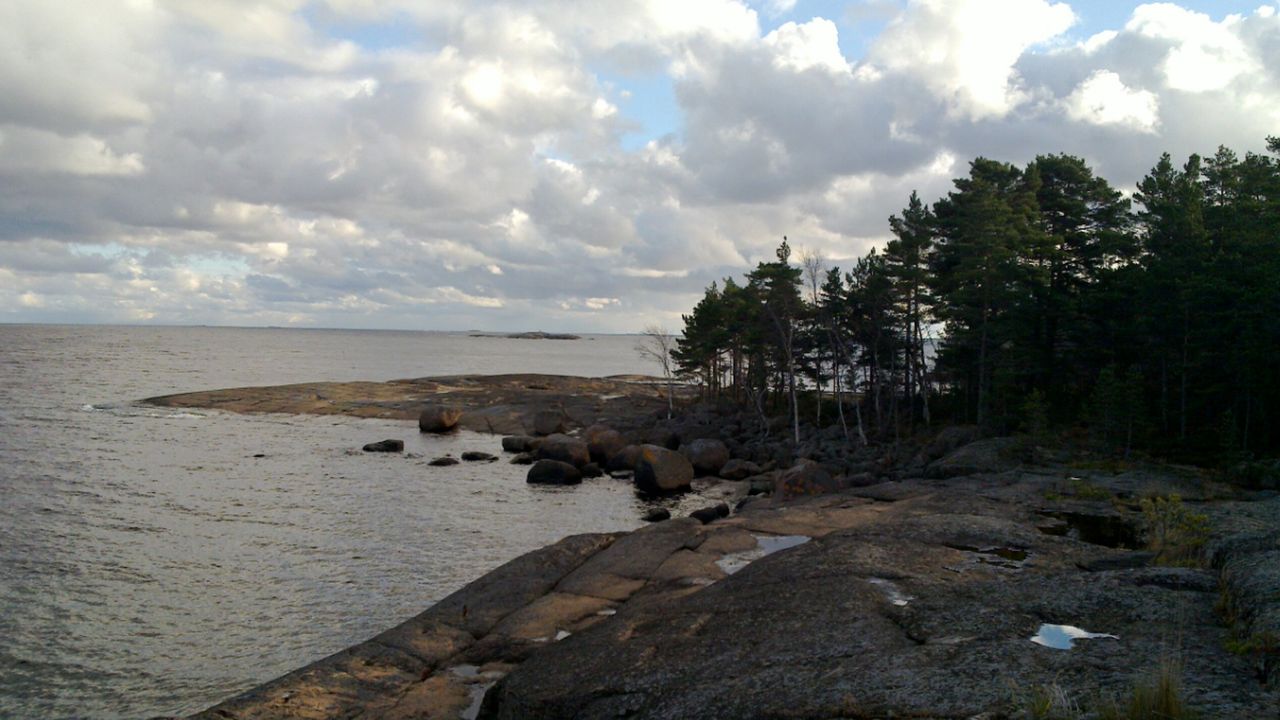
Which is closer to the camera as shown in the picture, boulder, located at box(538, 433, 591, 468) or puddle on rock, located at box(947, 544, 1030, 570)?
puddle on rock, located at box(947, 544, 1030, 570)

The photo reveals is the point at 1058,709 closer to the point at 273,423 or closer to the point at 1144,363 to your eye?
the point at 1144,363

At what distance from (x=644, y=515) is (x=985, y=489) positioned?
13.9 metres

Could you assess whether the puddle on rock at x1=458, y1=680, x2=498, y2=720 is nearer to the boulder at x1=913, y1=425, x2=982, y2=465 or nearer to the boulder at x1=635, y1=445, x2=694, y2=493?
the boulder at x1=635, y1=445, x2=694, y2=493

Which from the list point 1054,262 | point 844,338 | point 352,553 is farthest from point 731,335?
point 352,553

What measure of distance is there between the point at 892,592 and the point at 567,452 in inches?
1298

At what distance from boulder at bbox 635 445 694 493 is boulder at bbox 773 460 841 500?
7.87 metres

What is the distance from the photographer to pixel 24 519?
87.2ft

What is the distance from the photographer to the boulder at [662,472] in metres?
38.2

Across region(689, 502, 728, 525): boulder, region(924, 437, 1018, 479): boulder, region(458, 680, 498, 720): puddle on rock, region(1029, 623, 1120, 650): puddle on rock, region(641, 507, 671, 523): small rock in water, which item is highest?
region(1029, 623, 1120, 650): puddle on rock

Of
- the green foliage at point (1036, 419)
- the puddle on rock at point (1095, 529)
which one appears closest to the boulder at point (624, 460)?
the green foliage at point (1036, 419)

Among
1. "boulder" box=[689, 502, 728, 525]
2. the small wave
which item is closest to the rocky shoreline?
"boulder" box=[689, 502, 728, 525]

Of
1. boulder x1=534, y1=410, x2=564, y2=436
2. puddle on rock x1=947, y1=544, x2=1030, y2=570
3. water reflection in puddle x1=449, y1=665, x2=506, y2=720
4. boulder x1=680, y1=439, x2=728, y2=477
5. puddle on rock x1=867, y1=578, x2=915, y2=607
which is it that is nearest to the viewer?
puddle on rock x1=867, y1=578, x2=915, y2=607

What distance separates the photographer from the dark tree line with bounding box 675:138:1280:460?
32156mm

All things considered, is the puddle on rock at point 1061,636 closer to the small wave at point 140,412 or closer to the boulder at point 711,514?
the boulder at point 711,514
